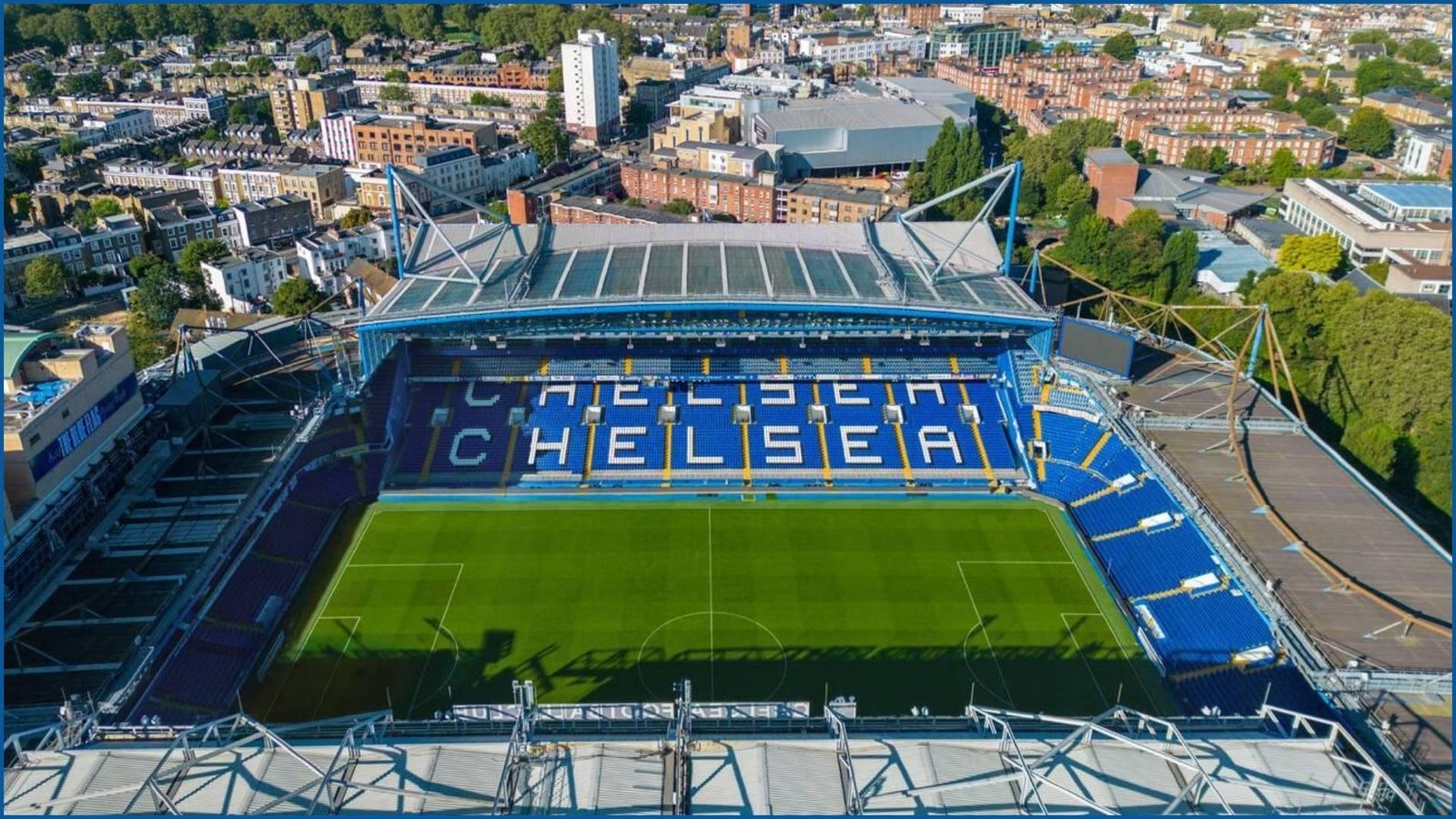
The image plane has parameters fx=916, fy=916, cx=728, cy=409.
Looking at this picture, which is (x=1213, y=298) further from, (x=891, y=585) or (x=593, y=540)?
(x=593, y=540)

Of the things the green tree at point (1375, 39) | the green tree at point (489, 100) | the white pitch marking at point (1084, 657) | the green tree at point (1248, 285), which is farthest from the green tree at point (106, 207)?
the green tree at point (1375, 39)

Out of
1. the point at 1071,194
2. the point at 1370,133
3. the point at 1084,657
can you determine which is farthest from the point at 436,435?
the point at 1370,133

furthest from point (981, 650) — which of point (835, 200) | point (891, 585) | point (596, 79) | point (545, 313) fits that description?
point (596, 79)

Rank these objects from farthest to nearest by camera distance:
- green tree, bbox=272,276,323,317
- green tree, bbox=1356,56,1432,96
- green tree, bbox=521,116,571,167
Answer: green tree, bbox=1356,56,1432,96, green tree, bbox=521,116,571,167, green tree, bbox=272,276,323,317

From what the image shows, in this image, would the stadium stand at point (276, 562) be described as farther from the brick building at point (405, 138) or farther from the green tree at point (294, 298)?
the brick building at point (405, 138)

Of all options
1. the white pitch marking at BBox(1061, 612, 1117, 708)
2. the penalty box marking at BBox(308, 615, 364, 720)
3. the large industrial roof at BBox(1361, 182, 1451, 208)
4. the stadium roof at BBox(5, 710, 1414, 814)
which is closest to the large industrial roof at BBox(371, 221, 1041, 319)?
the penalty box marking at BBox(308, 615, 364, 720)

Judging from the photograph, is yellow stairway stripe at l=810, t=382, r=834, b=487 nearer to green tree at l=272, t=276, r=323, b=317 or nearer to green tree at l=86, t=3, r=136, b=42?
green tree at l=272, t=276, r=323, b=317

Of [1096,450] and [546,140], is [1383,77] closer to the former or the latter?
[546,140]
